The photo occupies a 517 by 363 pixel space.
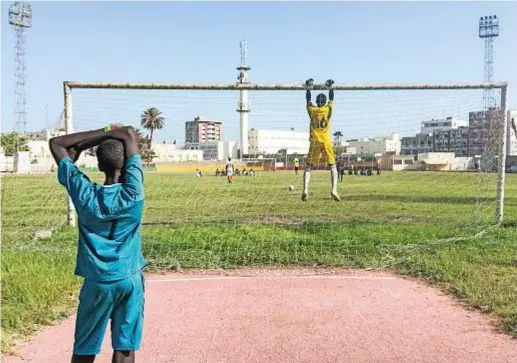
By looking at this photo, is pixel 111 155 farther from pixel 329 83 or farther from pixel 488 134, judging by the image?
pixel 488 134

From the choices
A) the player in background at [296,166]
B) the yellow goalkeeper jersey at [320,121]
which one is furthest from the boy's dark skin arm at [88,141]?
the player in background at [296,166]

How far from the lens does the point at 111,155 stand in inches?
109

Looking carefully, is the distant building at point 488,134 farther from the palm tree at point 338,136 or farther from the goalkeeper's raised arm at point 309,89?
the goalkeeper's raised arm at point 309,89

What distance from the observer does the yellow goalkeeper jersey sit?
30.0 ft

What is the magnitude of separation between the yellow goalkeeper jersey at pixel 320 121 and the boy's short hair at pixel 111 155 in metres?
6.72

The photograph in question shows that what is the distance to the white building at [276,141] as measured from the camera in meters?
10.0

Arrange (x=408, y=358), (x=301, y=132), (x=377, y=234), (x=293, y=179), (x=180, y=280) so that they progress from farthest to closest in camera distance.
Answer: (x=293, y=179) < (x=301, y=132) < (x=377, y=234) < (x=180, y=280) < (x=408, y=358)

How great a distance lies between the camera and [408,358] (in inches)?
153

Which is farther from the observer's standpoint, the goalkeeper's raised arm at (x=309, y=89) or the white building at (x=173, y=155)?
the white building at (x=173, y=155)

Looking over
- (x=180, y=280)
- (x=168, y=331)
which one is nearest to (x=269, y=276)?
(x=180, y=280)

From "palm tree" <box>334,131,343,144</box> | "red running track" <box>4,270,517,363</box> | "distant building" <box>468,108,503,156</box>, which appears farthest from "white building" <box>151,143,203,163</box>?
"red running track" <box>4,270,517,363</box>

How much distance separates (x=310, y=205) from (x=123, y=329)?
39.9 ft

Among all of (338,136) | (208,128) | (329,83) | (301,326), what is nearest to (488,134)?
(338,136)

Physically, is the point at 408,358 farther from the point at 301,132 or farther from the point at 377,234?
the point at 301,132
